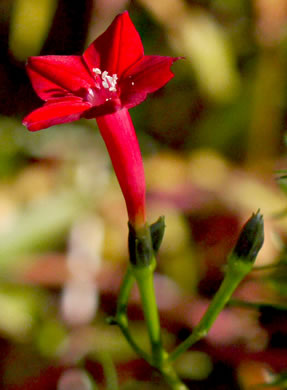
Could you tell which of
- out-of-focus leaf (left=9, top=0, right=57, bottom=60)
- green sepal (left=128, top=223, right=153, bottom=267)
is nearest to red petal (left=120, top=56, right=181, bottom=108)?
green sepal (left=128, top=223, right=153, bottom=267)

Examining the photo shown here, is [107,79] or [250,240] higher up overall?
[107,79]

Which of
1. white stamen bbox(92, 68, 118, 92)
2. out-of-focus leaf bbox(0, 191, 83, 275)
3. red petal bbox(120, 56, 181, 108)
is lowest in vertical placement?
out-of-focus leaf bbox(0, 191, 83, 275)

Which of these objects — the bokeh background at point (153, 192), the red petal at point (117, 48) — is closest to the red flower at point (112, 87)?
the red petal at point (117, 48)

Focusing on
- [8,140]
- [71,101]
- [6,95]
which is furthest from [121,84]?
[6,95]

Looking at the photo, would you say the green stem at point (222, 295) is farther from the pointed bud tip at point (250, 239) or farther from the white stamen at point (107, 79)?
the white stamen at point (107, 79)

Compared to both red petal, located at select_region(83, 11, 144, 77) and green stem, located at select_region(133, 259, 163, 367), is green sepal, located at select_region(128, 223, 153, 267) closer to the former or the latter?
green stem, located at select_region(133, 259, 163, 367)

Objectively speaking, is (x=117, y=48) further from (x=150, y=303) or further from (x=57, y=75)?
(x=150, y=303)

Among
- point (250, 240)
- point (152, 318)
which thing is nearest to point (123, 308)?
point (152, 318)
